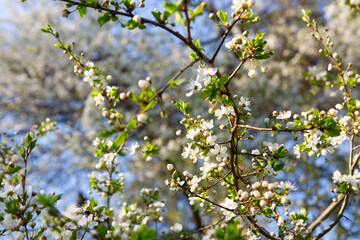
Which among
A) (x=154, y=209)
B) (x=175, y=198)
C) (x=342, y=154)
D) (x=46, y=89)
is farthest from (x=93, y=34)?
(x=342, y=154)

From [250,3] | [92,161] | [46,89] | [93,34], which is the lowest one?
[250,3]

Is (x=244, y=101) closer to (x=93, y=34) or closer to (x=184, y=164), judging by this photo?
(x=184, y=164)

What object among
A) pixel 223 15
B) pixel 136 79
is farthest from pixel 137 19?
pixel 136 79

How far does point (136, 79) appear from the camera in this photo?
19.4 ft

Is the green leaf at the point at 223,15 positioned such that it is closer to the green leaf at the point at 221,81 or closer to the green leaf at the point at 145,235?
the green leaf at the point at 221,81

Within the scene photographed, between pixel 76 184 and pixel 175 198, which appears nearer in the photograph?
pixel 76 184

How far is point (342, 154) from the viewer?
5473 millimetres

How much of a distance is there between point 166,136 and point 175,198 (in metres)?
1.63

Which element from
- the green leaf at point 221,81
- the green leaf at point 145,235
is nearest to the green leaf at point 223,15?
the green leaf at point 221,81

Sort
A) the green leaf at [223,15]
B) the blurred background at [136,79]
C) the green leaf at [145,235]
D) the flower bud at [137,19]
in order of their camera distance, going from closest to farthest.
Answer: the green leaf at [145,235], the flower bud at [137,19], the green leaf at [223,15], the blurred background at [136,79]

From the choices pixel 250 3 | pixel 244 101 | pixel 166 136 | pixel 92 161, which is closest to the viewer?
pixel 250 3

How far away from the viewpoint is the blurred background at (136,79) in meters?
5.33

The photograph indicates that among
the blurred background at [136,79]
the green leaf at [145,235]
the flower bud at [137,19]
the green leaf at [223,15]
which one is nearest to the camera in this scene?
the green leaf at [145,235]

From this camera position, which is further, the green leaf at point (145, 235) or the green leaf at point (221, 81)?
the green leaf at point (221, 81)
